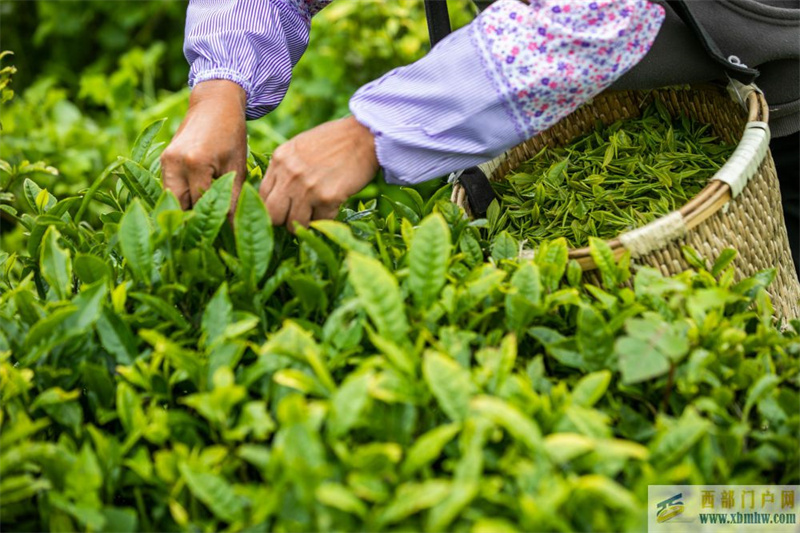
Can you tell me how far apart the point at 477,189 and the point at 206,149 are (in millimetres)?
464

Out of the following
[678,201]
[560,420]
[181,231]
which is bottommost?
[678,201]

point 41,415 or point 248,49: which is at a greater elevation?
point 248,49

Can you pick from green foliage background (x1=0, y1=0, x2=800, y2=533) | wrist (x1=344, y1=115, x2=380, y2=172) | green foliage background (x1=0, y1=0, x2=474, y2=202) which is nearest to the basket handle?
green foliage background (x1=0, y1=0, x2=800, y2=533)

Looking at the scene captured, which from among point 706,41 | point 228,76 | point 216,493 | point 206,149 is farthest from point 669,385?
point 228,76

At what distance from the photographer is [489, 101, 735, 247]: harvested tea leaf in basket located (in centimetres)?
131

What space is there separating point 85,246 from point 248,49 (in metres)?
0.42

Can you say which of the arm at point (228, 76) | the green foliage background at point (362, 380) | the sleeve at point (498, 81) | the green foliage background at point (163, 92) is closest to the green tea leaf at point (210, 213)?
the green foliage background at point (362, 380)

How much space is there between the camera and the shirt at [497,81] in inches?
43.0

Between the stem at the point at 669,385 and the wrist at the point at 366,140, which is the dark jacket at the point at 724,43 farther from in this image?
the stem at the point at 669,385

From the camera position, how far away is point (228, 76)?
131 cm

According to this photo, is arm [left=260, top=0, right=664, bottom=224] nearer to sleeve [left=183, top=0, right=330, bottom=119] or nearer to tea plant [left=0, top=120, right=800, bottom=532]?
tea plant [left=0, top=120, right=800, bottom=532]

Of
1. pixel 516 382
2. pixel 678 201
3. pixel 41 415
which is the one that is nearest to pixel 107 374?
pixel 41 415

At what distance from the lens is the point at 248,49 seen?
1.34m

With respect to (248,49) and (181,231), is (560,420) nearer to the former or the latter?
(181,231)
